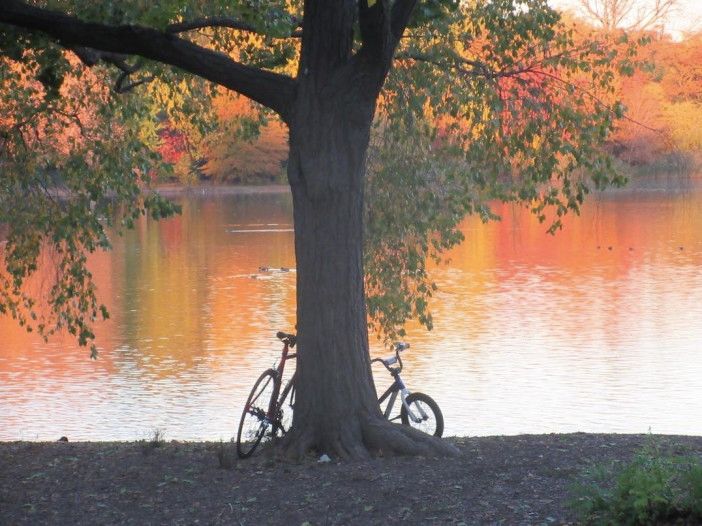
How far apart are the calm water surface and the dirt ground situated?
6395mm

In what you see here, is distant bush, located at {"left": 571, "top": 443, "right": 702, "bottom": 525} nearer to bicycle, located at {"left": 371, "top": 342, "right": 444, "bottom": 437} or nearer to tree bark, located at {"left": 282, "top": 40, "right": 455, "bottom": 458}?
tree bark, located at {"left": 282, "top": 40, "right": 455, "bottom": 458}

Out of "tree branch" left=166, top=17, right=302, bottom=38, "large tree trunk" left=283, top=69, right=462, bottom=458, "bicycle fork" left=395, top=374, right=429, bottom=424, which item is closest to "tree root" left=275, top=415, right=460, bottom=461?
"large tree trunk" left=283, top=69, right=462, bottom=458

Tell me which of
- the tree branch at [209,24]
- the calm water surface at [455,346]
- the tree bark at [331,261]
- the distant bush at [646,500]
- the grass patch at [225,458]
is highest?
the tree branch at [209,24]

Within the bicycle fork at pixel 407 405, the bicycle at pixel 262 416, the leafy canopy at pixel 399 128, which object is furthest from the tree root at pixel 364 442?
the leafy canopy at pixel 399 128

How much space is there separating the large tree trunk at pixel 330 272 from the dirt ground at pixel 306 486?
17.1 inches

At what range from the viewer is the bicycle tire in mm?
9516

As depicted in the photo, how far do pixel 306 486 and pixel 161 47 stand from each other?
129 inches

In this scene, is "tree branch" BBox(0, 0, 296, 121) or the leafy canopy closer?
"tree branch" BBox(0, 0, 296, 121)

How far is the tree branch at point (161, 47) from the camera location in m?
8.55

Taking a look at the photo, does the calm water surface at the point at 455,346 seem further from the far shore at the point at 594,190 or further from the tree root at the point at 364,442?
the far shore at the point at 594,190

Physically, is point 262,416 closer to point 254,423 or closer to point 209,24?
point 254,423

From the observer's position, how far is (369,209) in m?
13.4

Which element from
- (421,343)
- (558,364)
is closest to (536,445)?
(558,364)

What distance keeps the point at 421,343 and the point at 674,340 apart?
454cm
